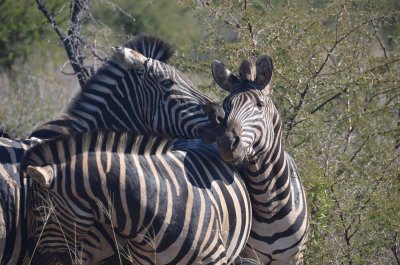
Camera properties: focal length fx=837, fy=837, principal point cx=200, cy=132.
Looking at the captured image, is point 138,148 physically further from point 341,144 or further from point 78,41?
point 78,41

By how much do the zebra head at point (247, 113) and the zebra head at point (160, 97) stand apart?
591 millimetres

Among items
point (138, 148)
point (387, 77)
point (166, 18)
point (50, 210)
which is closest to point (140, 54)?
point (138, 148)

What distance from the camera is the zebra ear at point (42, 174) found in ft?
13.9

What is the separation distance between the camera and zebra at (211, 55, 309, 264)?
4.87 m

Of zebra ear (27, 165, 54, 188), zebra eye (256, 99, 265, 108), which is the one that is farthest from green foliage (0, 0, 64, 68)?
zebra ear (27, 165, 54, 188)

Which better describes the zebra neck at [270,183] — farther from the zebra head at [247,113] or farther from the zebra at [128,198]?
the zebra at [128,198]

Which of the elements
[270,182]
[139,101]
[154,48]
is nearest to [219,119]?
[270,182]

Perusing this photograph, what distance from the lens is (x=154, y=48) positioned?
6.32 m

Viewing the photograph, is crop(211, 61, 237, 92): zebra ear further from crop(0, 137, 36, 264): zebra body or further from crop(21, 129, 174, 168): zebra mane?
crop(0, 137, 36, 264): zebra body

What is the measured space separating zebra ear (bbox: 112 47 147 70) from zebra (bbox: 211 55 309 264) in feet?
2.84

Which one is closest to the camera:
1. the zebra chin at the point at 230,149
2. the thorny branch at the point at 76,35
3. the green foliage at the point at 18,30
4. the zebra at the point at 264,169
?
the zebra chin at the point at 230,149

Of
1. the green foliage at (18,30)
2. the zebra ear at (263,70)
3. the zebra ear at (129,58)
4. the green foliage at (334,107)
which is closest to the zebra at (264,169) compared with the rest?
the zebra ear at (263,70)

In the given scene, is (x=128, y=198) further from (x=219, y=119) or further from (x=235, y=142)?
(x=219, y=119)

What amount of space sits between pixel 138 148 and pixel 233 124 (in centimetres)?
56
